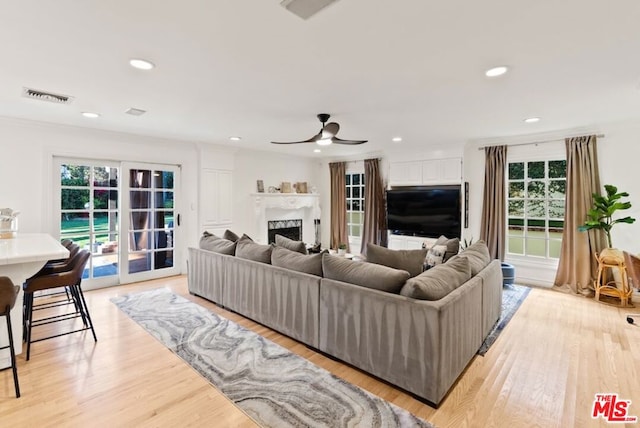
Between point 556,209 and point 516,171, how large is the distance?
0.81 meters

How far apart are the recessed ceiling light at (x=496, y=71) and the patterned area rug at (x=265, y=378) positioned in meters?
2.51

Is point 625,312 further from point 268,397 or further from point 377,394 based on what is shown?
point 268,397

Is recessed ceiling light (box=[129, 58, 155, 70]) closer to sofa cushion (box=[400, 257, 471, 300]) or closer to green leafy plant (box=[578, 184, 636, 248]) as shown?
sofa cushion (box=[400, 257, 471, 300])

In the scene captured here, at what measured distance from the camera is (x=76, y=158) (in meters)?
4.54

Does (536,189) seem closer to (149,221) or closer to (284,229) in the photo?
(284,229)

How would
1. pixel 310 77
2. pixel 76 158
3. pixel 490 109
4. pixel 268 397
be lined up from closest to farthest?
pixel 268 397 → pixel 310 77 → pixel 490 109 → pixel 76 158

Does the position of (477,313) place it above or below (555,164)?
below

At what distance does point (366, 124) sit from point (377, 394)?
3.17 metres

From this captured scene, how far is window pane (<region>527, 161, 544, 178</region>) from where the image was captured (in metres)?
5.01

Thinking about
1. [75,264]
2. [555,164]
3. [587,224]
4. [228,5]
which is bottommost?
[75,264]

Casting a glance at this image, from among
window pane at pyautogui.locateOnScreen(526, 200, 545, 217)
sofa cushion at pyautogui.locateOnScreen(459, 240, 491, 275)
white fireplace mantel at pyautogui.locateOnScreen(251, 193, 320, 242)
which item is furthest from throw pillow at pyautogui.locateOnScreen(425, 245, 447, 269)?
white fireplace mantel at pyautogui.locateOnScreen(251, 193, 320, 242)

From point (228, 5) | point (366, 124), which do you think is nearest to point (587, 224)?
point (366, 124)

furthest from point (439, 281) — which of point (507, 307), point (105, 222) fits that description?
point (105, 222)

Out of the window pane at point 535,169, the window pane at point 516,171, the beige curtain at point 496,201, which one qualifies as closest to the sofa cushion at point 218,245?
the beige curtain at point 496,201
